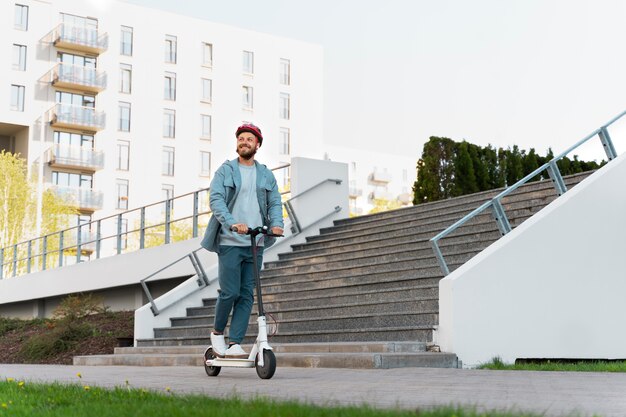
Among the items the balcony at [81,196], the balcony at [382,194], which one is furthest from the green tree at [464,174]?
the balcony at [382,194]

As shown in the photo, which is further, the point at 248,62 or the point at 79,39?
the point at 248,62

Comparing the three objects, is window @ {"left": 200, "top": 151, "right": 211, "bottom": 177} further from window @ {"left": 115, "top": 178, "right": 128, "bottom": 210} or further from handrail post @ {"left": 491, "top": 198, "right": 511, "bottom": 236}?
handrail post @ {"left": 491, "top": 198, "right": 511, "bottom": 236}

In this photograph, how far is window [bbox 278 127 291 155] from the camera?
206 feet

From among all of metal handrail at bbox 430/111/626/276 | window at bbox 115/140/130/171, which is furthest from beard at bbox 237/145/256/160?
window at bbox 115/140/130/171

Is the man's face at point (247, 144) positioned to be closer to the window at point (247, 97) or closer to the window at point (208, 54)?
the window at point (208, 54)

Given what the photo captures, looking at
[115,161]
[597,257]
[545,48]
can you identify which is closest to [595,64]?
[545,48]

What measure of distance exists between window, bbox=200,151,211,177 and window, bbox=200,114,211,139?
115cm

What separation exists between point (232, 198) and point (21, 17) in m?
48.9

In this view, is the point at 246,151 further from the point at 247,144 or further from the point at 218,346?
the point at 218,346

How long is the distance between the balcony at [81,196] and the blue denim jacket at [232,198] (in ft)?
152

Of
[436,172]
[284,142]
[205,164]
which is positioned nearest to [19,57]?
[205,164]

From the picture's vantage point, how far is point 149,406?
4852mm

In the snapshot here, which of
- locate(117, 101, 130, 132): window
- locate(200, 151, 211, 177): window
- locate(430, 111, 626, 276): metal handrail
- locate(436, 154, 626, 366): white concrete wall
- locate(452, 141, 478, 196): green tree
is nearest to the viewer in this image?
locate(436, 154, 626, 366): white concrete wall

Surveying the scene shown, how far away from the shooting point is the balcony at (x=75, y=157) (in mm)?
52938
